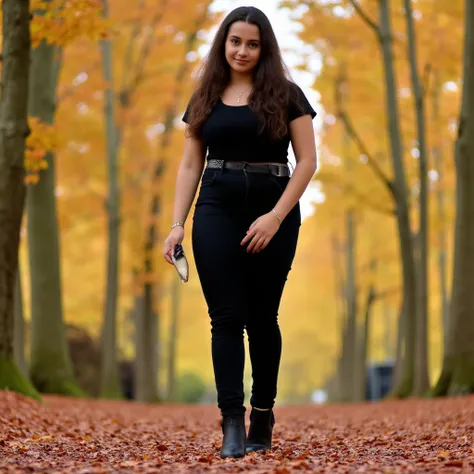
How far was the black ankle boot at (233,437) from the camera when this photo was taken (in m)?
4.11

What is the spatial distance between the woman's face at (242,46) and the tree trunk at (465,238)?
21.1ft

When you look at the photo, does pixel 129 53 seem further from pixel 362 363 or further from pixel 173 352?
pixel 173 352

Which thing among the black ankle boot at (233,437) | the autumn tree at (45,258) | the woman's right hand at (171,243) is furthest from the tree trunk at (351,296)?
the black ankle boot at (233,437)

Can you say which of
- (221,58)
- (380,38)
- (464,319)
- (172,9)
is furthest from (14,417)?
(172,9)

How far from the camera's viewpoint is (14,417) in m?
6.10

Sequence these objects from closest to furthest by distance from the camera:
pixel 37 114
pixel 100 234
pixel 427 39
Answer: pixel 37 114 → pixel 427 39 → pixel 100 234

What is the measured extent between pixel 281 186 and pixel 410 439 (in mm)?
1879

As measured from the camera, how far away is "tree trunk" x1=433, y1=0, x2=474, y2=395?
10352 millimetres

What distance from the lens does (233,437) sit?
4.16 m

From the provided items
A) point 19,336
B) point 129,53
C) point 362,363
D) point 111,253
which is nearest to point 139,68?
point 129,53

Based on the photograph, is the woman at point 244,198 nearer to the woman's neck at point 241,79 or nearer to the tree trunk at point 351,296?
the woman's neck at point 241,79

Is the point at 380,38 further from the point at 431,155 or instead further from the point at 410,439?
the point at 410,439

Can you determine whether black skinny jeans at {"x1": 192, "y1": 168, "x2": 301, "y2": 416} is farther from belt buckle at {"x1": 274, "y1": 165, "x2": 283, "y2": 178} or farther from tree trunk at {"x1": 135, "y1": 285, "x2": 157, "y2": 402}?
tree trunk at {"x1": 135, "y1": 285, "x2": 157, "y2": 402}

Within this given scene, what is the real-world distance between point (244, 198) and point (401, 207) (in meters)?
9.90
